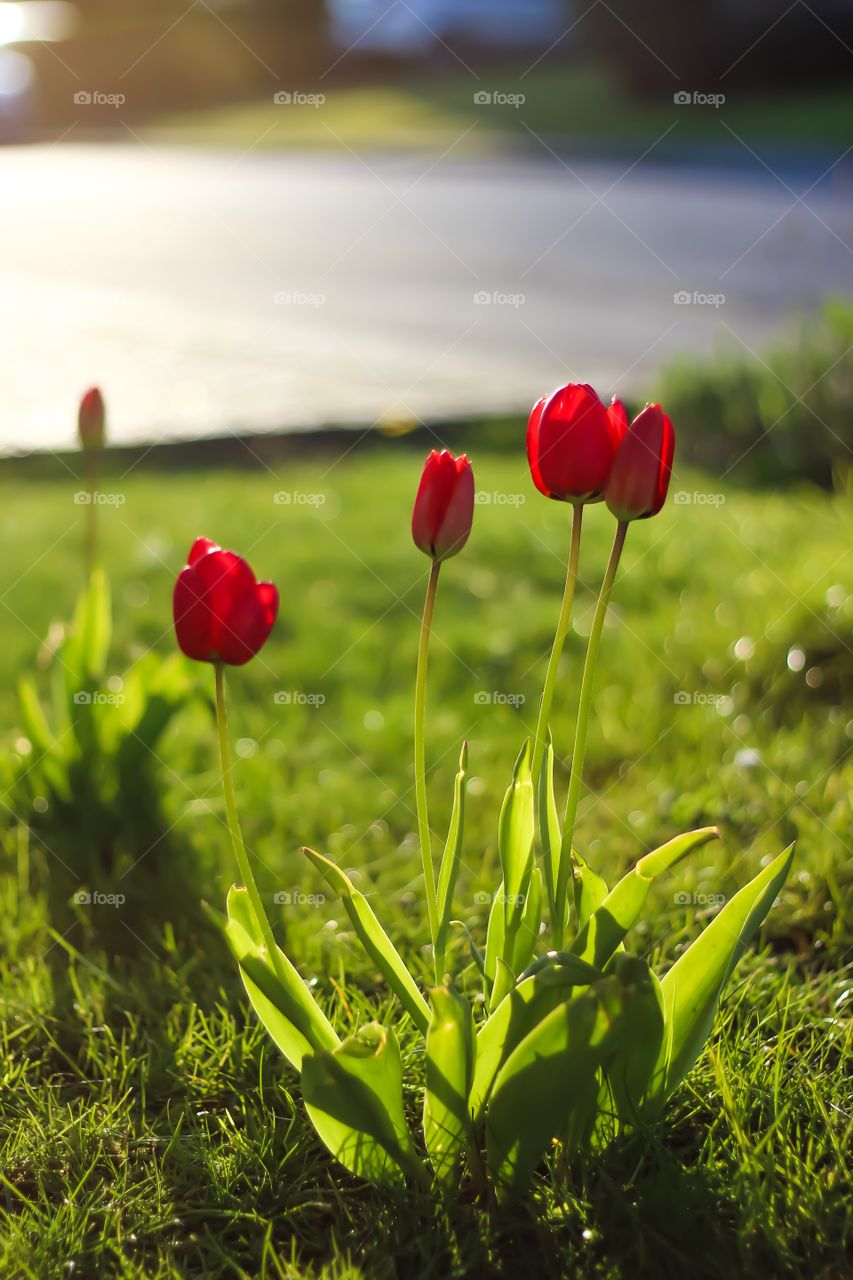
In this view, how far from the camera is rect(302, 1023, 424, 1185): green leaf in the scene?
1346 mm

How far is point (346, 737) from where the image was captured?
3041 mm

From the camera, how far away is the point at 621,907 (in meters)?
1.43

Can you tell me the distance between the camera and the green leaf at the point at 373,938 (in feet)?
4.66

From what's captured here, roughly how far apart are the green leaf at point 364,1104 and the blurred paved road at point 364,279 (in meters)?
4.35

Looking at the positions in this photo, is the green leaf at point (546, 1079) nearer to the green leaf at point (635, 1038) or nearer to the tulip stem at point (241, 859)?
the green leaf at point (635, 1038)

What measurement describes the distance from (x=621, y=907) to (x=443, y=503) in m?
0.53

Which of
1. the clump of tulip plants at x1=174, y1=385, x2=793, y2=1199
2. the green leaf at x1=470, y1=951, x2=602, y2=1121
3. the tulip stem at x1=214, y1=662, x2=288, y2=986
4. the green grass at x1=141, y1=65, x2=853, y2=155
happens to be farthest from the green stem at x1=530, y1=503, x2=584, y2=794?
the green grass at x1=141, y1=65, x2=853, y2=155

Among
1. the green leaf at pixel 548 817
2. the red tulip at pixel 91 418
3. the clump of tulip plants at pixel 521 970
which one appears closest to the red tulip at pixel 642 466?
the clump of tulip plants at pixel 521 970

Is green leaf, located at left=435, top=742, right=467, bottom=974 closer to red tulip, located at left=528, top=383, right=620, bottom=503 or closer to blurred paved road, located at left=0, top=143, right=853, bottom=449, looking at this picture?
red tulip, located at left=528, top=383, right=620, bottom=503

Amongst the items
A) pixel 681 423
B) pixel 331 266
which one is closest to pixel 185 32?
pixel 331 266

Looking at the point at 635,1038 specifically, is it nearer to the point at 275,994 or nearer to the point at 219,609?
the point at 275,994

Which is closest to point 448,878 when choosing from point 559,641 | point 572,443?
point 559,641

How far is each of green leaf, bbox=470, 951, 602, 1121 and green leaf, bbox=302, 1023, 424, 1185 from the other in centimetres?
10

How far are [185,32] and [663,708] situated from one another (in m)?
21.8
